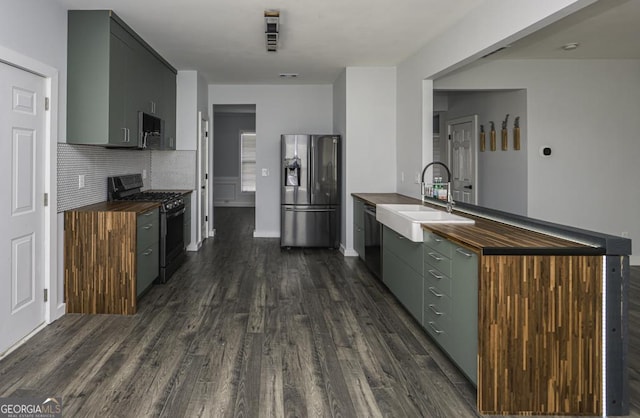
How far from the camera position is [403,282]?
12.9ft

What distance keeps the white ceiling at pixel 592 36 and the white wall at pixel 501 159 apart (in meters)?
0.72

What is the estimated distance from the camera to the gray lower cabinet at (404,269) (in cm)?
350

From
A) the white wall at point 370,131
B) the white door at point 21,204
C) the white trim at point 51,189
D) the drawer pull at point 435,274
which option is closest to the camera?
the drawer pull at point 435,274

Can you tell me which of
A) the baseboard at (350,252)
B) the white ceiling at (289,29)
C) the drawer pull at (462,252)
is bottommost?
the baseboard at (350,252)

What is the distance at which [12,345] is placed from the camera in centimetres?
319

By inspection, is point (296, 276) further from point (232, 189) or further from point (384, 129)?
point (232, 189)

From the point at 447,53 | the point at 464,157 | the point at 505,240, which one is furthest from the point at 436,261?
the point at 464,157

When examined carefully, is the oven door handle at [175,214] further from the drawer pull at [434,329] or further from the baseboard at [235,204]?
the baseboard at [235,204]

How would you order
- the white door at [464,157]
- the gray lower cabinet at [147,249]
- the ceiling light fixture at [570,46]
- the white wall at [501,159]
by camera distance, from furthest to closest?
the white door at [464,157] < the white wall at [501,159] < the ceiling light fixture at [570,46] < the gray lower cabinet at [147,249]

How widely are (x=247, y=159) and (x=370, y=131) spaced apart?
24.8 feet

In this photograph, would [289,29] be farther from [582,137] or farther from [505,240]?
[582,137]

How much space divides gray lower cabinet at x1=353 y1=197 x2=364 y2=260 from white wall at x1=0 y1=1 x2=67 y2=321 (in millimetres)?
3254

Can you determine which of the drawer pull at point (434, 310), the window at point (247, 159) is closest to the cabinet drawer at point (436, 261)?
the drawer pull at point (434, 310)

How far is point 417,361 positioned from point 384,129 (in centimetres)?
397
